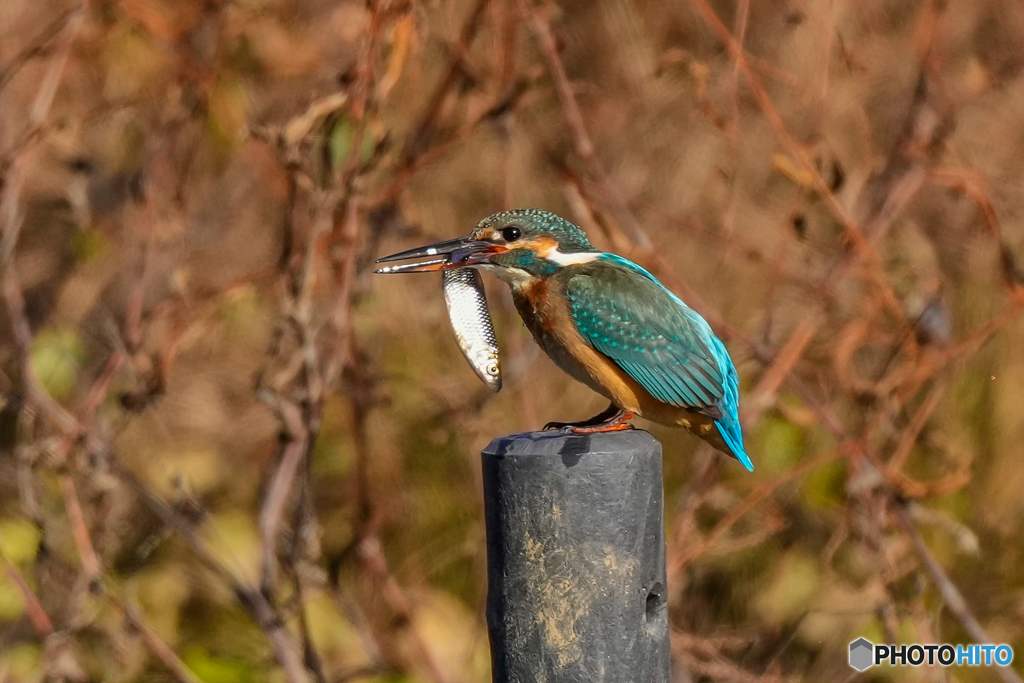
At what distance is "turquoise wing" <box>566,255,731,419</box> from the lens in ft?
7.14

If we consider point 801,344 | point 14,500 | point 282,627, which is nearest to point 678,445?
point 801,344

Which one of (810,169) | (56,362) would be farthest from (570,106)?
(56,362)

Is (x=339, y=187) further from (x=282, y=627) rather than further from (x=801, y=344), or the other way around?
(x=801, y=344)

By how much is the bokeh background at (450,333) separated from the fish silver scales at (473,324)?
3.90ft

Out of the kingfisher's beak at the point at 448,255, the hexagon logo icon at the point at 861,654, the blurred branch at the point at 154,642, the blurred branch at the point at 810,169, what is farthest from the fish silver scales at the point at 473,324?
the hexagon logo icon at the point at 861,654

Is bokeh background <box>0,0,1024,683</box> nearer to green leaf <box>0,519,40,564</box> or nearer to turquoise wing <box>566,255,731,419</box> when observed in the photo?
green leaf <box>0,519,40,564</box>

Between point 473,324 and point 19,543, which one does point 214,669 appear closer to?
point 19,543

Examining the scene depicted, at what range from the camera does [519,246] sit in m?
2.32

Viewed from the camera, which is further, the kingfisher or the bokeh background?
the bokeh background

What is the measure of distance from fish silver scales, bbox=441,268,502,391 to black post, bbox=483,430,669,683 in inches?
14.4

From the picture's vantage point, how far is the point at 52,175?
476 cm

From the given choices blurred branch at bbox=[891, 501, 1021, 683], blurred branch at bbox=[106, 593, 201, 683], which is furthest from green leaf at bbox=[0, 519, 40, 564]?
blurred branch at bbox=[891, 501, 1021, 683]

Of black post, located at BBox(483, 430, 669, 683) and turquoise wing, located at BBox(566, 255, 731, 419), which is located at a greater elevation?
turquoise wing, located at BBox(566, 255, 731, 419)

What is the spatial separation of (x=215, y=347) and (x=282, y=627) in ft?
5.12
